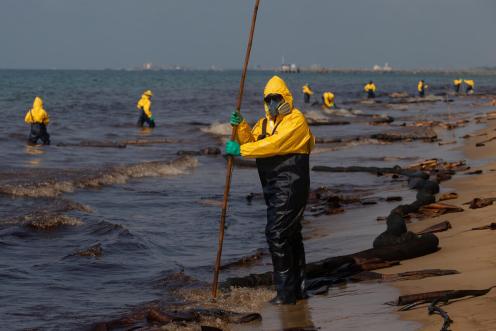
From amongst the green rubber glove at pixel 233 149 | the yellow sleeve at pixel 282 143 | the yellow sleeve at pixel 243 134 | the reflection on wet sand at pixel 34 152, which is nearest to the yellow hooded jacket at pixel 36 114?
the reflection on wet sand at pixel 34 152

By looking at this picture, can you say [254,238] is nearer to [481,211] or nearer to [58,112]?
[481,211]

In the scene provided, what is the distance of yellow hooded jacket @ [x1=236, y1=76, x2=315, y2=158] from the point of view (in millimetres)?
6664

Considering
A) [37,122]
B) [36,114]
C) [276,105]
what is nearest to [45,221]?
[276,105]

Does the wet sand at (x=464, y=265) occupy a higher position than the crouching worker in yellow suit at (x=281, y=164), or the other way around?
the crouching worker in yellow suit at (x=281, y=164)

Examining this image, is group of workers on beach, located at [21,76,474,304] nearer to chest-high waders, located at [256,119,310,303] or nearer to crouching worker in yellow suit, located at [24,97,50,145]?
chest-high waders, located at [256,119,310,303]

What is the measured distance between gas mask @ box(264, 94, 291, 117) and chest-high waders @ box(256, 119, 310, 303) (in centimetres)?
16

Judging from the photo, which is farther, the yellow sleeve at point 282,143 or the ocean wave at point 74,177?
the ocean wave at point 74,177

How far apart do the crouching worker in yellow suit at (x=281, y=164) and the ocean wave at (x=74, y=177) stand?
9085 mm

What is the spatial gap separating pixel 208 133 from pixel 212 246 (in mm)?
21812

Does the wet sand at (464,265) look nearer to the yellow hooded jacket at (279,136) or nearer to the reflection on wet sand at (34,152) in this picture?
the yellow hooded jacket at (279,136)

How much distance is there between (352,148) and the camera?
2461 cm

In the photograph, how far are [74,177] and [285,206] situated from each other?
1115 cm

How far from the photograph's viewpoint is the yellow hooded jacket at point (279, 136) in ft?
21.9

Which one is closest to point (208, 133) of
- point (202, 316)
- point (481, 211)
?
point (481, 211)
